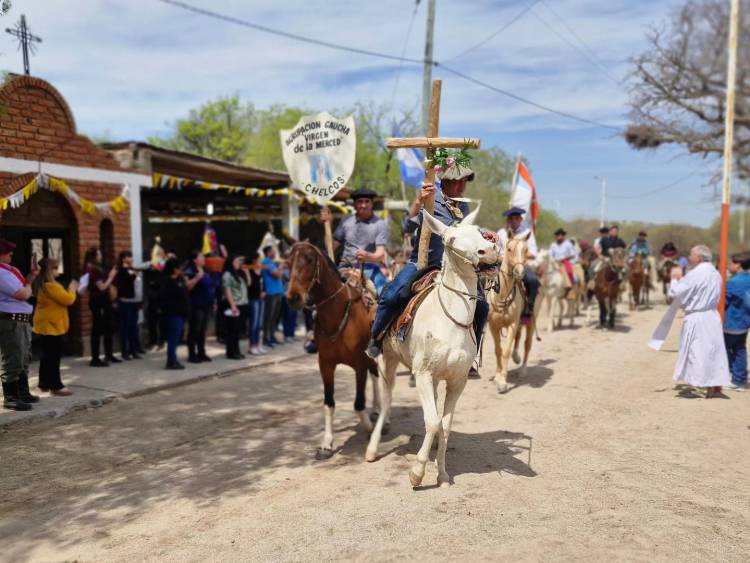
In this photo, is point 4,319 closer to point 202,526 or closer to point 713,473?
point 202,526

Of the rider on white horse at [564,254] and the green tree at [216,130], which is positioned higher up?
the green tree at [216,130]

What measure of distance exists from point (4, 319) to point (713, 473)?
7.94 metres

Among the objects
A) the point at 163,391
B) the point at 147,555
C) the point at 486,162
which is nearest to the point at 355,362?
the point at 147,555

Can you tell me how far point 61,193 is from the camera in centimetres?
1038

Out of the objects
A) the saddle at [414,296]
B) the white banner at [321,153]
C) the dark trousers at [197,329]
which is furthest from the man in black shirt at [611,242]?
the saddle at [414,296]

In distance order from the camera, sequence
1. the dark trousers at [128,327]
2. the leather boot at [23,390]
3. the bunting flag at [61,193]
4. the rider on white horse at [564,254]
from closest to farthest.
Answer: the leather boot at [23,390], the bunting flag at [61,193], the dark trousers at [128,327], the rider on white horse at [564,254]

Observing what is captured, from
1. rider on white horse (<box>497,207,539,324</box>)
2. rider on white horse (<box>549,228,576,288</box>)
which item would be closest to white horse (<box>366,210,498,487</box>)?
rider on white horse (<box>497,207,539,324</box>)

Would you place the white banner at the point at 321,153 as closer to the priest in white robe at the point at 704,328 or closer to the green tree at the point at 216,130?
the priest in white robe at the point at 704,328

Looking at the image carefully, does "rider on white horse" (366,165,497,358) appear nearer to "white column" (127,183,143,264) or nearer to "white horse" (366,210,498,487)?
"white horse" (366,210,498,487)

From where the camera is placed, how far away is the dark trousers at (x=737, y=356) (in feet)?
29.0

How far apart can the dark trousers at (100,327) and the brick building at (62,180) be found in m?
0.79

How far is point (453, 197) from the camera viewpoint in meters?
5.79

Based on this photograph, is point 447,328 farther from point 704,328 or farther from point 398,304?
point 704,328

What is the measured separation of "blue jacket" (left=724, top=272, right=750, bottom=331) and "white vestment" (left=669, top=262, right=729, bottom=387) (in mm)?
620
